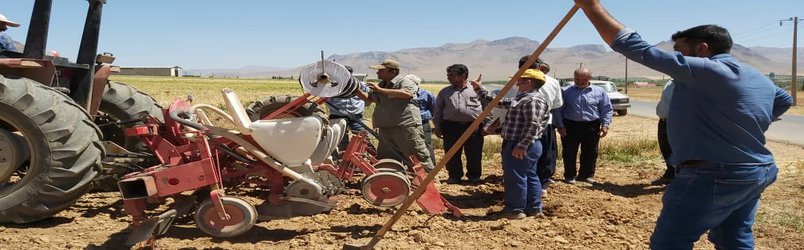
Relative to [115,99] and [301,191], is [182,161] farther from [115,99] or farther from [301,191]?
[115,99]

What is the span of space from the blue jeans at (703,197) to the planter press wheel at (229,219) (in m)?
2.45

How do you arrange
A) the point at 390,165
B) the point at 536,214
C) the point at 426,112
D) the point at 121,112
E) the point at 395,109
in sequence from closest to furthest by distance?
the point at 536,214, the point at 390,165, the point at 121,112, the point at 395,109, the point at 426,112

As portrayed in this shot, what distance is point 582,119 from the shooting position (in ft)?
20.9

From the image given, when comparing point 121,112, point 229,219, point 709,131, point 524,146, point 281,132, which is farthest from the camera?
point 121,112

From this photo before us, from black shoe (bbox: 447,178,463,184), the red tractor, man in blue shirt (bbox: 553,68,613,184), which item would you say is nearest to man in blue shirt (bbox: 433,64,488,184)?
black shoe (bbox: 447,178,463,184)

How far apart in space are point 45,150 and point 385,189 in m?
2.34

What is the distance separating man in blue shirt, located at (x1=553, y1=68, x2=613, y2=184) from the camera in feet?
20.9

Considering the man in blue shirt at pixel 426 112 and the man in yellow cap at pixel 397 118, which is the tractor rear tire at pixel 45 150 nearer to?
the man in yellow cap at pixel 397 118

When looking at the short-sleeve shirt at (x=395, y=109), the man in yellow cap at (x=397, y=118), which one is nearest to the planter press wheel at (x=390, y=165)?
the man in yellow cap at (x=397, y=118)

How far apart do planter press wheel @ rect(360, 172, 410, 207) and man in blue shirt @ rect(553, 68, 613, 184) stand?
2556 mm

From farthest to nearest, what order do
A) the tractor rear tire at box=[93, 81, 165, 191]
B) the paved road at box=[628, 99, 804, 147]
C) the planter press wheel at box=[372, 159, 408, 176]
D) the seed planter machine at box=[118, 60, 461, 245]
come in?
the paved road at box=[628, 99, 804, 147], the tractor rear tire at box=[93, 81, 165, 191], the planter press wheel at box=[372, 159, 408, 176], the seed planter machine at box=[118, 60, 461, 245]

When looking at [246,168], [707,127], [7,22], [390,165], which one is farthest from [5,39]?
[707,127]

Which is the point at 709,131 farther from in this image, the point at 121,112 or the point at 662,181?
the point at 121,112

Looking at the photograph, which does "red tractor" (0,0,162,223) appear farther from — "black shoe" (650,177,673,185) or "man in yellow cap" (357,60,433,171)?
"black shoe" (650,177,673,185)
